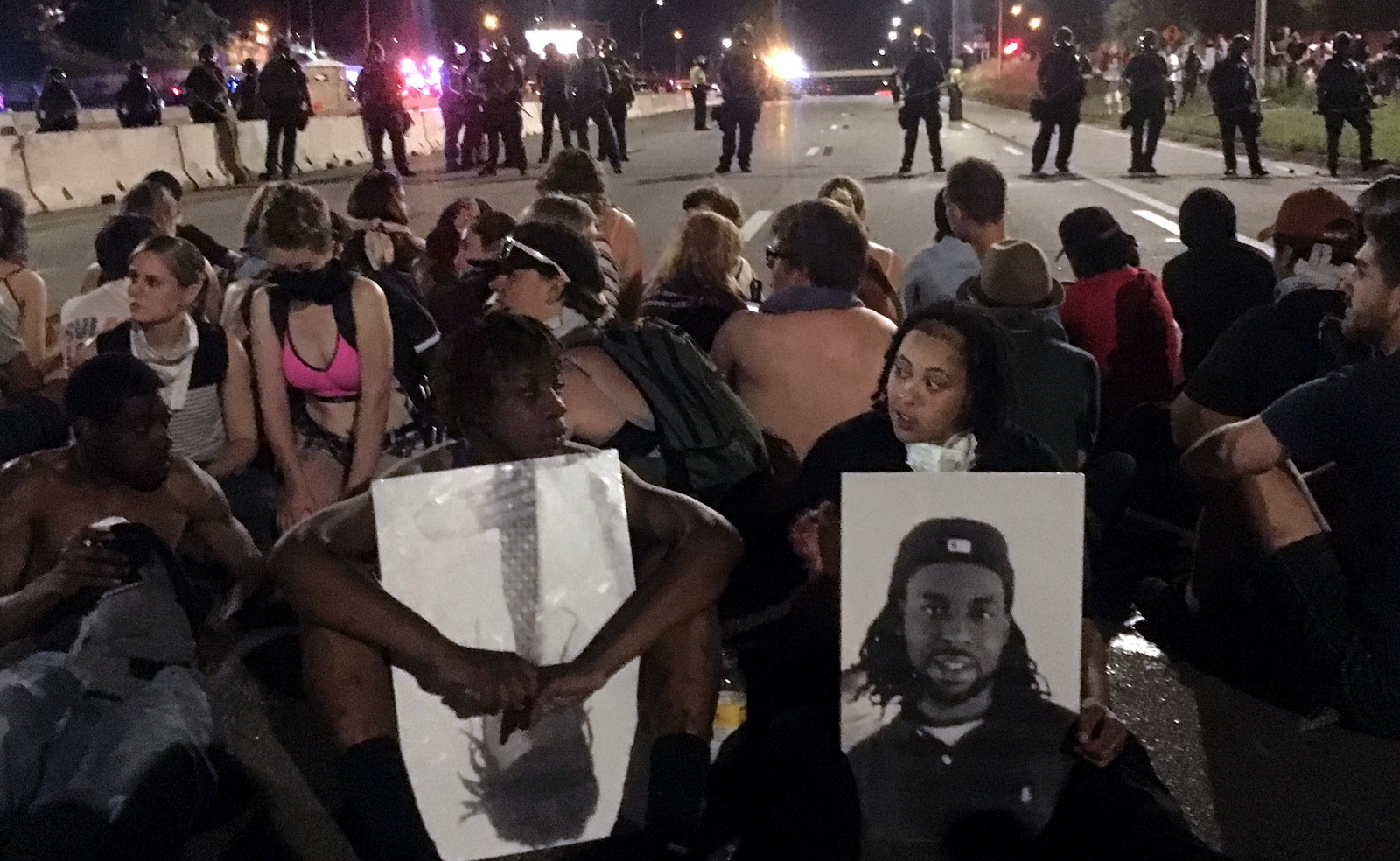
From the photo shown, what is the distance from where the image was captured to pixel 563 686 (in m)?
3.20

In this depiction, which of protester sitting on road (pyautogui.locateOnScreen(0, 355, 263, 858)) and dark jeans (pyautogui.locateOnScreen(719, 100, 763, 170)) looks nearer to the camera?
protester sitting on road (pyautogui.locateOnScreen(0, 355, 263, 858))

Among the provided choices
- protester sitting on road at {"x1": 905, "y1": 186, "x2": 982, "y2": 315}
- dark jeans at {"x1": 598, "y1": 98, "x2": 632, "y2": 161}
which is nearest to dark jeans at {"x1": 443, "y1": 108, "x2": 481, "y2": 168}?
dark jeans at {"x1": 598, "y1": 98, "x2": 632, "y2": 161}

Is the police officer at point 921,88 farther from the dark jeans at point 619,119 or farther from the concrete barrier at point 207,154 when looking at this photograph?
the concrete barrier at point 207,154

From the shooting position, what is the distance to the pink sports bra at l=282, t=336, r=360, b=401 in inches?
193

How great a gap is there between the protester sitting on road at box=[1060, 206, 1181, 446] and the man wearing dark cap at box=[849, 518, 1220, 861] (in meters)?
2.44

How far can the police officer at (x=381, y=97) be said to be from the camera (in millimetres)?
19625

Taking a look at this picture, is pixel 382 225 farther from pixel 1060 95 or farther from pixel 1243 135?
pixel 1243 135

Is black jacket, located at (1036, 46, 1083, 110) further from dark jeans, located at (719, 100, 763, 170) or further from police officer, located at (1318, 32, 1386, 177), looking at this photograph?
dark jeans, located at (719, 100, 763, 170)

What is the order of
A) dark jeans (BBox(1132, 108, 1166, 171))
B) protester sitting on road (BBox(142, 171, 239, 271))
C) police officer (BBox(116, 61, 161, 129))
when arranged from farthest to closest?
1. police officer (BBox(116, 61, 161, 129))
2. dark jeans (BBox(1132, 108, 1166, 171))
3. protester sitting on road (BBox(142, 171, 239, 271))

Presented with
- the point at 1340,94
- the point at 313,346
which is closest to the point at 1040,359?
the point at 313,346

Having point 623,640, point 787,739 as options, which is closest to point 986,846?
point 787,739

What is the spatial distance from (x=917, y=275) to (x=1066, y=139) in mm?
15412

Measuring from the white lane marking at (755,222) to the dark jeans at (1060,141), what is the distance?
19.1 feet

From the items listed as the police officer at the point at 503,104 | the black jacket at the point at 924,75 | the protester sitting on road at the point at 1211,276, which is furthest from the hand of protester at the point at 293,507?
the police officer at the point at 503,104
